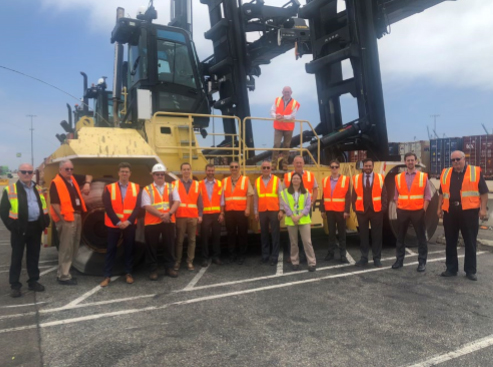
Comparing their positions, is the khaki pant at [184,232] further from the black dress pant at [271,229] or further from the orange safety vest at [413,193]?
the orange safety vest at [413,193]

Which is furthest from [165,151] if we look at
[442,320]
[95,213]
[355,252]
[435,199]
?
[435,199]

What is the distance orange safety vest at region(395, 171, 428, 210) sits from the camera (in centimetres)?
579

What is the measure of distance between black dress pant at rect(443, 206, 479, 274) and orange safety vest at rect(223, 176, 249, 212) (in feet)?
10.1

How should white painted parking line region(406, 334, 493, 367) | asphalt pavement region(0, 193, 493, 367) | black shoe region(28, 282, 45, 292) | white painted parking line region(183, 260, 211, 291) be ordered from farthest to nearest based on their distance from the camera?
1. white painted parking line region(183, 260, 211, 291)
2. black shoe region(28, 282, 45, 292)
3. asphalt pavement region(0, 193, 493, 367)
4. white painted parking line region(406, 334, 493, 367)

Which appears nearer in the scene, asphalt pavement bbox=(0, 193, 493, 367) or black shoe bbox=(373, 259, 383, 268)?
asphalt pavement bbox=(0, 193, 493, 367)

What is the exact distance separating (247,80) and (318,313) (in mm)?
6928

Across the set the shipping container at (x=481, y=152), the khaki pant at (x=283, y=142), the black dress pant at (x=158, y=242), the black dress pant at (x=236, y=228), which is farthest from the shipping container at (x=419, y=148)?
the black dress pant at (x=158, y=242)

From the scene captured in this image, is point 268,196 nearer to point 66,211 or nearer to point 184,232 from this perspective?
point 184,232

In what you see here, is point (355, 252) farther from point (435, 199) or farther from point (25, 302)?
point (25, 302)

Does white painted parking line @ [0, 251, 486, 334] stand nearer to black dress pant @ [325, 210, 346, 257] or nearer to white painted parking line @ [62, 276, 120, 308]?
white painted parking line @ [62, 276, 120, 308]

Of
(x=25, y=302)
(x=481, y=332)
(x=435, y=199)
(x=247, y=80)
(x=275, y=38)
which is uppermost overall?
(x=275, y=38)

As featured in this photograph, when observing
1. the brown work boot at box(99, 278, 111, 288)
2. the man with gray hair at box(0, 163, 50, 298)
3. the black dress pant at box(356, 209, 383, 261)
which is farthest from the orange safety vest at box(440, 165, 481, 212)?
the man with gray hair at box(0, 163, 50, 298)

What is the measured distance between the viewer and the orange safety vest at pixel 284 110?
731 cm

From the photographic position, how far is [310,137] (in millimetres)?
8195
